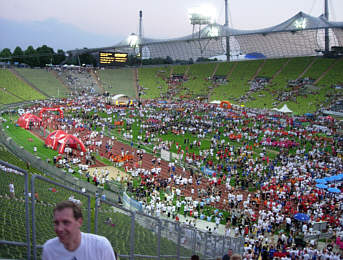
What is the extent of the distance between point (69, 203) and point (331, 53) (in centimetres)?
7650

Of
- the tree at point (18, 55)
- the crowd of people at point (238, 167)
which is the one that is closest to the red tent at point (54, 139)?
the crowd of people at point (238, 167)

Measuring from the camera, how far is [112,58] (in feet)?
275

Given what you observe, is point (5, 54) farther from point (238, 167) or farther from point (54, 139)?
point (238, 167)

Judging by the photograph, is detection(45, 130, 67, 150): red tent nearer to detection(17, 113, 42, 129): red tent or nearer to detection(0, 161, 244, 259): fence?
detection(17, 113, 42, 129): red tent

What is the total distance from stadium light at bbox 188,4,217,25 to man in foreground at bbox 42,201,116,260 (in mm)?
91429

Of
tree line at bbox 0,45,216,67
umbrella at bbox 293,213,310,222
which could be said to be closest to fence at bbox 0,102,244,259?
umbrella at bbox 293,213,310,222

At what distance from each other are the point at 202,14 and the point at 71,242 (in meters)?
91.9

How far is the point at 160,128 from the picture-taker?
37969 millimetres

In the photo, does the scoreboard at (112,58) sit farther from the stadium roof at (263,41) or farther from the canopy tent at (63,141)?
the canopy tent at (63,141)

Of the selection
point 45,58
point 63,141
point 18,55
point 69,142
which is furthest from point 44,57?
point 63,141

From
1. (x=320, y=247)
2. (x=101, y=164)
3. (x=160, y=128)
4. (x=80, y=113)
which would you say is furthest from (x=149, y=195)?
(x=80, y=113)

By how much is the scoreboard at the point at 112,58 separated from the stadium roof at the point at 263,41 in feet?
43.2

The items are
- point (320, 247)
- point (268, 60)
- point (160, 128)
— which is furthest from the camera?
point (268, 60)

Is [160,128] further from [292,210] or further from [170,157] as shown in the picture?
[292,210]
